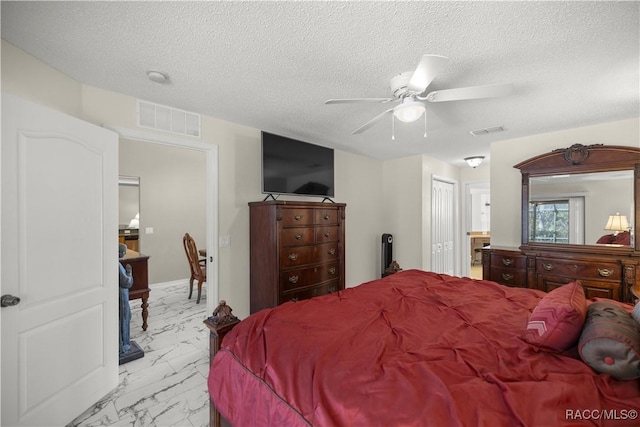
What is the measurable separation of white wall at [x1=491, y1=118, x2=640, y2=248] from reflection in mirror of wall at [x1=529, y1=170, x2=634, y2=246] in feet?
0.92

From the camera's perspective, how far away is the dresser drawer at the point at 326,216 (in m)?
3.23

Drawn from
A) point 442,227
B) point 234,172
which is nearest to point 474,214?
point 442,227

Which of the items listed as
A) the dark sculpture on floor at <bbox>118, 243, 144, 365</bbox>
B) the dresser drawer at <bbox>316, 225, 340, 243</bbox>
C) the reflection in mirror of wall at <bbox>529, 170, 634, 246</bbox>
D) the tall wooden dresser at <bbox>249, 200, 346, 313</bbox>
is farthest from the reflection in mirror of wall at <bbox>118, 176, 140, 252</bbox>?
the reflection in mirror of wall at <bbox>529, 170, 634, 246</bbox>

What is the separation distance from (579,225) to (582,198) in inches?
11.9

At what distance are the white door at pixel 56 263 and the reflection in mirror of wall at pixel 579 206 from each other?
169 inches

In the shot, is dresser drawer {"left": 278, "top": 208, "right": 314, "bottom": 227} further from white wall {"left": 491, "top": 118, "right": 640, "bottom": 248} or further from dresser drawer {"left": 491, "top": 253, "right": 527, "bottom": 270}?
white wall {"left": 491, "top": 118, "right": 640, "bottom": 248}

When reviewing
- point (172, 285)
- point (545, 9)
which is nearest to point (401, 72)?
point (545, 9)

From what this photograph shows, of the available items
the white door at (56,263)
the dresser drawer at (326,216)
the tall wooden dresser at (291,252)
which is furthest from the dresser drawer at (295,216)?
the white door at (56,263)

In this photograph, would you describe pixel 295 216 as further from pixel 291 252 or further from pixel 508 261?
pixel 508 261

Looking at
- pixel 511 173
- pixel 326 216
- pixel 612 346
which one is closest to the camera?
pixel 612 346

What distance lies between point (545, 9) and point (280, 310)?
2097 mm

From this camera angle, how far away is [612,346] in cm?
104

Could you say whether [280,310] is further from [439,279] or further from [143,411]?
[439,279]

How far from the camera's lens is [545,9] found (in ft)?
4.42
